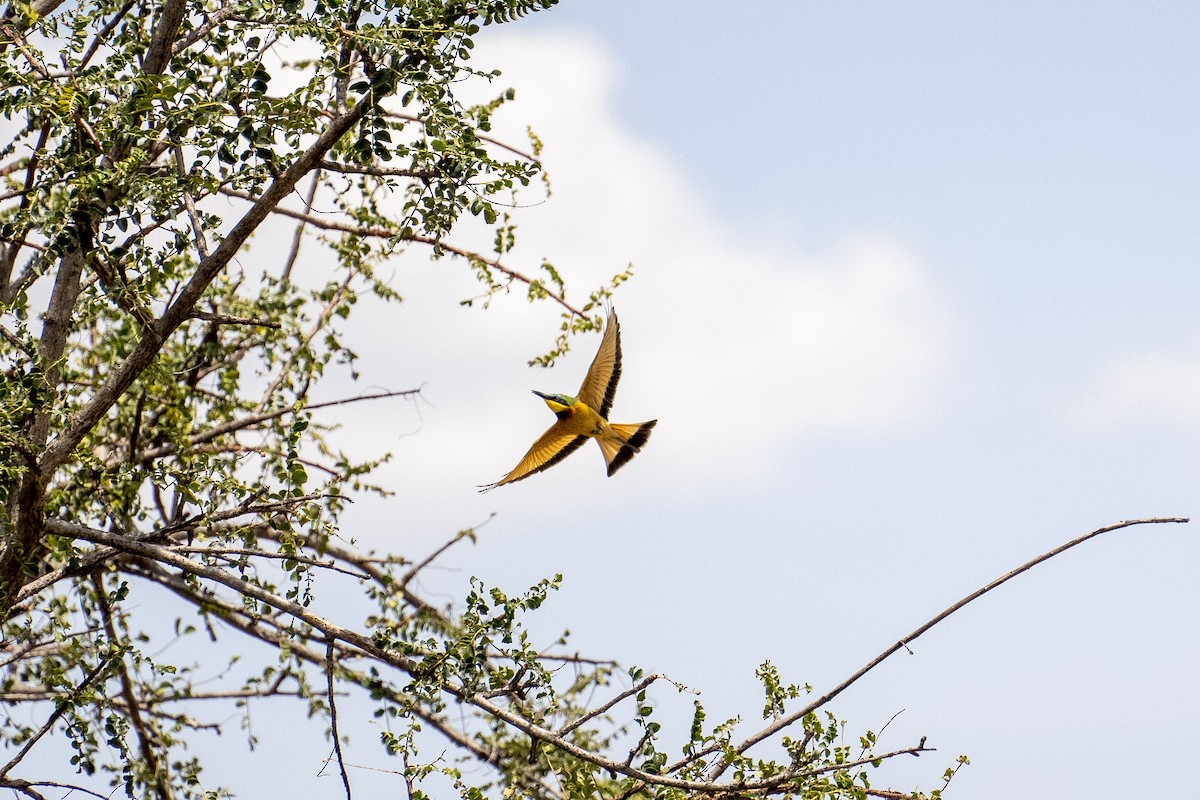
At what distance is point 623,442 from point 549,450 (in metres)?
0.35

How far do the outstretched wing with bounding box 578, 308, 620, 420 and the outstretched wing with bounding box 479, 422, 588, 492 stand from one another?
18cm

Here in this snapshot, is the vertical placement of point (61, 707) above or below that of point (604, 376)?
below

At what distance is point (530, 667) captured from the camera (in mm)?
3445

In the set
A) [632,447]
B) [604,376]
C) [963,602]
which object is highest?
[604,376]

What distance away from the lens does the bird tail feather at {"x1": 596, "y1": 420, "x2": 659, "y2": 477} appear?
18.4 ft

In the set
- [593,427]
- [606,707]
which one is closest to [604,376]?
[593,427]

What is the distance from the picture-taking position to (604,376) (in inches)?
211

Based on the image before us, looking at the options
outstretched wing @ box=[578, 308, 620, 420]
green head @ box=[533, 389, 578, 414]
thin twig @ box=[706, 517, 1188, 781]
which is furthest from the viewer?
green head @ box=[533, 389, 578, 414]

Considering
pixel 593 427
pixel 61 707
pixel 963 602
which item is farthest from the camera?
pixel 593 427

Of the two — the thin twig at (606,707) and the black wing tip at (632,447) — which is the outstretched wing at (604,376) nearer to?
the black wing tip at (632,447)

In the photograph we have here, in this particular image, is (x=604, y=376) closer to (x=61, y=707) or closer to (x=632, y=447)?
(x=632, y=447)

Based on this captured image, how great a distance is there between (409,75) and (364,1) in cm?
→ 32

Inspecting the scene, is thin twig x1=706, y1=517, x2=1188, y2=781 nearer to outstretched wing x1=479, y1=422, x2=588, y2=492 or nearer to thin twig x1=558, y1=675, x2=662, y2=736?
thin twig x1=558, y1=675, x2=662, y2=736

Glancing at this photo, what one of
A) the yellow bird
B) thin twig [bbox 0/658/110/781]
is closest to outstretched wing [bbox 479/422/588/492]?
the yellow bird
